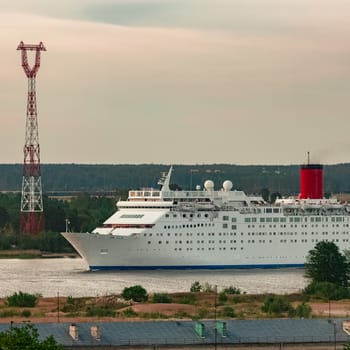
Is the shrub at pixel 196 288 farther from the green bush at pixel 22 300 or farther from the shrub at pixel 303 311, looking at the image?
the shrub at pixel 303 311

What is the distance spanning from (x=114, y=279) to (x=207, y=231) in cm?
1034

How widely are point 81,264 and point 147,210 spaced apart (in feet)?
13.0

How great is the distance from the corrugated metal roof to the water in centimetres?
2120

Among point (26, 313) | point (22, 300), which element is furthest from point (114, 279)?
point (26, 313)

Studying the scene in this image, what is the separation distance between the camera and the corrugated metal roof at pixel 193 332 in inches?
1834

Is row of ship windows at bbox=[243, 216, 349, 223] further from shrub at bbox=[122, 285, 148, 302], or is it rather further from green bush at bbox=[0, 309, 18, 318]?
green bush at bbox=[0, 309, 18, 318]

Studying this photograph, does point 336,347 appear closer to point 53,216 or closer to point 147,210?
point 147,210

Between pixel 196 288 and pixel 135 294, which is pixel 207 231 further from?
pixel 135 294

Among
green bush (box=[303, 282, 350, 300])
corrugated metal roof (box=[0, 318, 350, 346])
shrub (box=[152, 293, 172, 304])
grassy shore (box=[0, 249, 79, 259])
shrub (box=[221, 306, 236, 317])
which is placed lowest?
corrugated metal roof (box=[0, 318, 350, 346])

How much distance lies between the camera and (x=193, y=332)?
47.5 metres

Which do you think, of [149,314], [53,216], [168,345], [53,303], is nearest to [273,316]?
[149,314]

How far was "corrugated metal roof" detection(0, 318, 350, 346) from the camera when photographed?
46594mm

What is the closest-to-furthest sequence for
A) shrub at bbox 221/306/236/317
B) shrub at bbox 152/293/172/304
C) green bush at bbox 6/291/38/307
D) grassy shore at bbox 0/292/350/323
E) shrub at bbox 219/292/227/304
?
grassy shore at bbox 0/292/350/323 < shrub at bbox 221/306/236/317 < green bush at bbox 6/291/38/307 < shrub at bbox 152/293/172/304 < shrub at bbox 219/292/227/304

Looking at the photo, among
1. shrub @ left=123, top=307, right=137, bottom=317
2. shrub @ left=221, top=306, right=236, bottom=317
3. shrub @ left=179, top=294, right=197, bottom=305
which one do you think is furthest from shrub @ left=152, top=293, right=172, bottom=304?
shrub @ left=123, top=307, right=137, bottom=317
